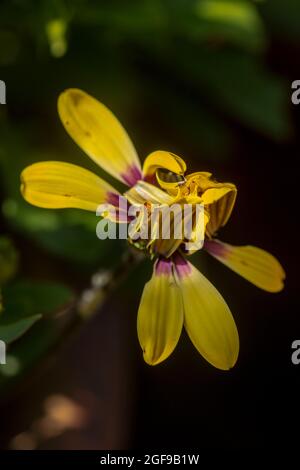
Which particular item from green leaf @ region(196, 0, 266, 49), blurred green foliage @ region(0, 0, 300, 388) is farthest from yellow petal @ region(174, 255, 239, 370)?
green leaf @ region(196, 0, 266, 49)

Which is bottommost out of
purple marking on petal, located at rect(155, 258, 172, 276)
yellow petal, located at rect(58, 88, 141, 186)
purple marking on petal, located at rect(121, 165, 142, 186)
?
purple marking on petal, located at rect(155, 258, 172, 276)

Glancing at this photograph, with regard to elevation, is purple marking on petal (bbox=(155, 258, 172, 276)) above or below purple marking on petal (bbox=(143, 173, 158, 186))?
below

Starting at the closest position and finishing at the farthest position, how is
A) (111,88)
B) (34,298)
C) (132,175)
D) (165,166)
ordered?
1. (165,166)
2. (132,175)
3. (34,298)
4. (111,88)

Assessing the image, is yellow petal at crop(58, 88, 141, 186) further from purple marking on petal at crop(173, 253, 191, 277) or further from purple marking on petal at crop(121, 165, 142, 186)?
purple marking on petal at crop(173, 253, 191, 277)

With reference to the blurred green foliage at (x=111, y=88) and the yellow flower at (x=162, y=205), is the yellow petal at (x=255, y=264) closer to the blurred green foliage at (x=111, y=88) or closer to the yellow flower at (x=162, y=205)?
the yellow flower at (x=162, y=205)

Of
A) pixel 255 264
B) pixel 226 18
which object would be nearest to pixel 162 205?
pixel 255 264

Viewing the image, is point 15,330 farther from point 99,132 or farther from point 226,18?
point 226,18
